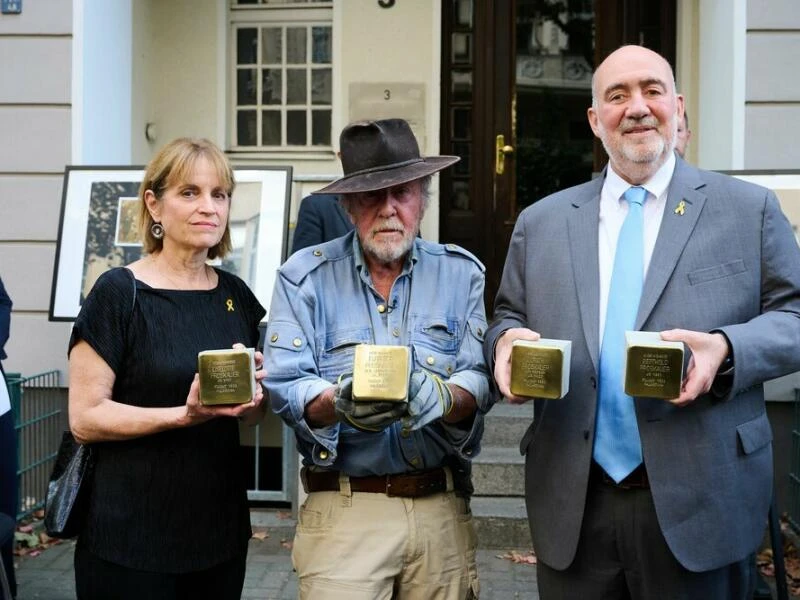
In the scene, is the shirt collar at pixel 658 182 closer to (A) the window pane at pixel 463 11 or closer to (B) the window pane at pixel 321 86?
(A) the window pane at pixel 463 11

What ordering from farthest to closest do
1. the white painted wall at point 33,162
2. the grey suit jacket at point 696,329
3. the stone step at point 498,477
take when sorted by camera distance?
the white painted wall at point 33,162 < the stone step at point 498,477 < the grey suit jacket at point 696,329

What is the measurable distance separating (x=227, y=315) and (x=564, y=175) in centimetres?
525

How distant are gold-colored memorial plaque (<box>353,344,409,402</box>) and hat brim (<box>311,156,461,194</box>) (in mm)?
513

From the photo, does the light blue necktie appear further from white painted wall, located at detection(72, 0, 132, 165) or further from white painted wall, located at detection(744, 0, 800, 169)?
white painted wall, located at detection(72, 0, 132, 165)

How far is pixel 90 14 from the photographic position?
629 centimetres

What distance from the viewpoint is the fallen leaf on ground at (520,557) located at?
5418 mm

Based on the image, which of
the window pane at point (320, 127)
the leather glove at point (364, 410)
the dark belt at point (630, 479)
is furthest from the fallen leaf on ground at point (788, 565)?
the window pane at point (320, 127)

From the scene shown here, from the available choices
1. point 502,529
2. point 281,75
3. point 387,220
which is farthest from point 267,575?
point 281,75

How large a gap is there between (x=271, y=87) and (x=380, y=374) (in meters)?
5.98

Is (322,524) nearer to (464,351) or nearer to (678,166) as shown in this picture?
(464,351)

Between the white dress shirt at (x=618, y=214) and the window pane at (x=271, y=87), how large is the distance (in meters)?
5.44

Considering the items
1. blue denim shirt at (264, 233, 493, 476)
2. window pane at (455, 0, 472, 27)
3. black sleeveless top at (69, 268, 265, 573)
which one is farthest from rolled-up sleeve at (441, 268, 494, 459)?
window pane at (455, 0, 472, 27)

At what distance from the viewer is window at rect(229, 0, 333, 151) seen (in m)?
7.74

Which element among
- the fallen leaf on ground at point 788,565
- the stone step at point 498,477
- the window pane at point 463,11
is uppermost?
the window pane at point 463,11
